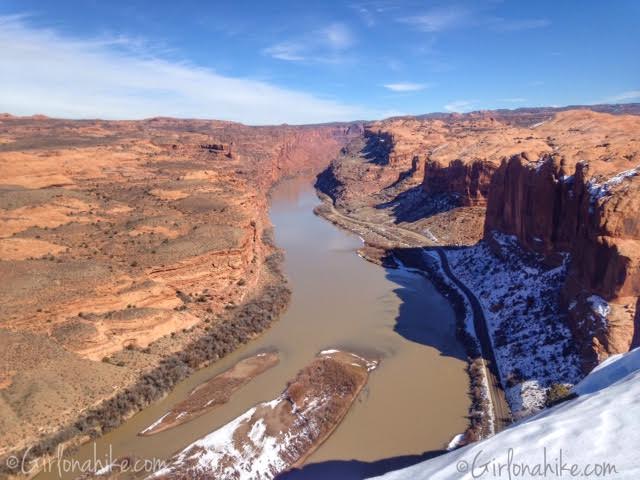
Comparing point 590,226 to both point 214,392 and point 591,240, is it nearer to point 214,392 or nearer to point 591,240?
point 591,240

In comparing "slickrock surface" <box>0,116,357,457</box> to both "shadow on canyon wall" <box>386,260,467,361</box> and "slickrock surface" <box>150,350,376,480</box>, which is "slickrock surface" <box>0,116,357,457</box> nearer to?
"slickrock surface" <box>150,350,376,480</box>

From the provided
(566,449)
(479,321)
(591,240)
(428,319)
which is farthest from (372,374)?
(566,449)

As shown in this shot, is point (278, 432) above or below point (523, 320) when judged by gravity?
below

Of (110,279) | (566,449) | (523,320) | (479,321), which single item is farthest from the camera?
(479,321)

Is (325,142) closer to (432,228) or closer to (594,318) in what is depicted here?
(432,228)

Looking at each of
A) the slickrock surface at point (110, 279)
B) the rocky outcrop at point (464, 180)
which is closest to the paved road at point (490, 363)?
the slickrock surface at point (110, 279)

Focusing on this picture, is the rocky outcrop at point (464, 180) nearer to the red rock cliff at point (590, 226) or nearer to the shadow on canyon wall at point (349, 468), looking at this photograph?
the red rock cliff at point (590, 226)
